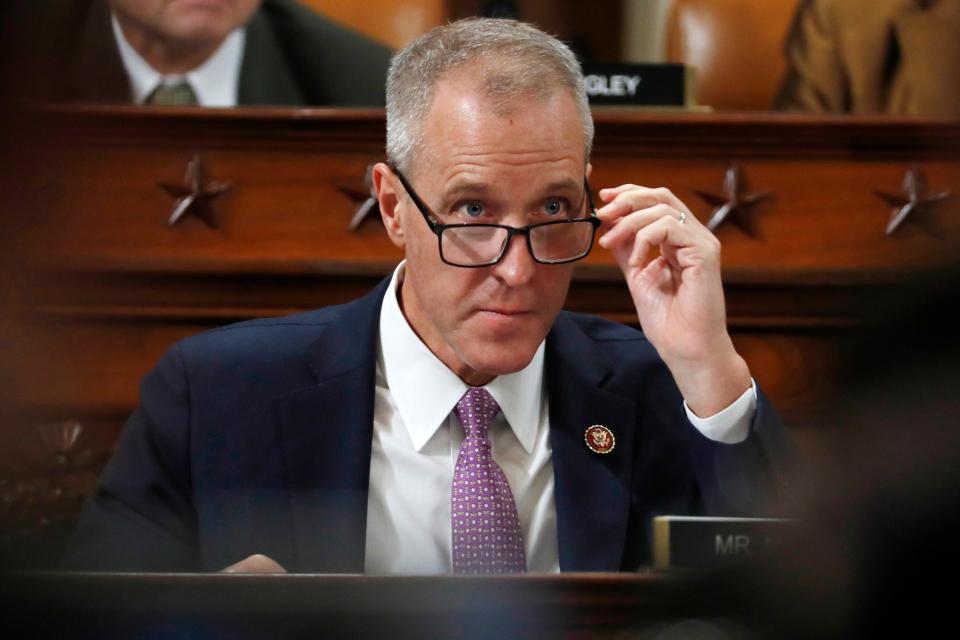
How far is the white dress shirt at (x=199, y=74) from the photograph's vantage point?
7.99ft

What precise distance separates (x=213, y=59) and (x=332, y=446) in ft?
3.85

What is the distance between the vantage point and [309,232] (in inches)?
82.7

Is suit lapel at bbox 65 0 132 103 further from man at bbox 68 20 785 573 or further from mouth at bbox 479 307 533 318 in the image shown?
mouth at bbox 479 307 533 318

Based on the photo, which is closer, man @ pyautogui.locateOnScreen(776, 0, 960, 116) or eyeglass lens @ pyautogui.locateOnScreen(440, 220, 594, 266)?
eyeglass lens @ pyautogui.locateOnScreen(440, 220, 594, 266)

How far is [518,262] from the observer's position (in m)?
1.46

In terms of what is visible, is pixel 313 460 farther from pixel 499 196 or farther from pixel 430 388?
pixel 499 196

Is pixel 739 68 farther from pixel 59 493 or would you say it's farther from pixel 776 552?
pixel 776 552

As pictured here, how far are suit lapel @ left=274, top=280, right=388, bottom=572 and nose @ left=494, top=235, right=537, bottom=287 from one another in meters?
0.25

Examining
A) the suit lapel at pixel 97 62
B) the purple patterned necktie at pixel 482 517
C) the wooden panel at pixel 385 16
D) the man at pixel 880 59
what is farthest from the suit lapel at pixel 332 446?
the man at pixel 880 59

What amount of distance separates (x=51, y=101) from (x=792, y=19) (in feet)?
7.49

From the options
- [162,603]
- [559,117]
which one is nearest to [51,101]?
[162,603]

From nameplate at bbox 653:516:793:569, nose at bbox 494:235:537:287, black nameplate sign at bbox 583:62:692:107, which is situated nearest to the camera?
nameplate at bbox 653:516:793:569

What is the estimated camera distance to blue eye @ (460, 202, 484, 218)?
1.49m

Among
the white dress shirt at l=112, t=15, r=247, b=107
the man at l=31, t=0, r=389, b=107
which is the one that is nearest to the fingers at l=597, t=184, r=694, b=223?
the man at l=31, t=0, r=389, b=107
